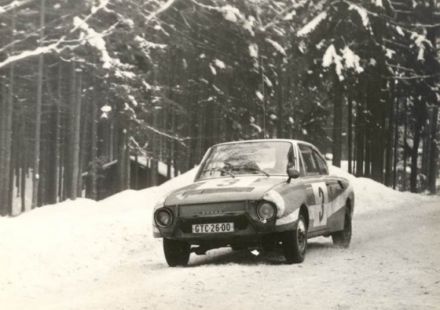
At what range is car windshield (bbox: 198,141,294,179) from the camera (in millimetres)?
10250

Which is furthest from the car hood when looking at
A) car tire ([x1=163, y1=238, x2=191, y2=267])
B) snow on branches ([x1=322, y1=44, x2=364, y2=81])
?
snow on branches ([x1=322, y1=44, x2=364, y2=81])

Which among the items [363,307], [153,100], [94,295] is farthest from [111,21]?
[363,307]

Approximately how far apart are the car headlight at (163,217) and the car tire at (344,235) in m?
3.50

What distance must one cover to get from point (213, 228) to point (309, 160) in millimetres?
2652

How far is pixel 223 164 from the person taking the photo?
1054cm

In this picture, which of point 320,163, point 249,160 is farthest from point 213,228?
point 320,163

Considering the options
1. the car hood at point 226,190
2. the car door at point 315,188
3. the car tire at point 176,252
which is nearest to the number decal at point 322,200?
the car door at point 315,188

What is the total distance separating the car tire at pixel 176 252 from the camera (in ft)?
31.8

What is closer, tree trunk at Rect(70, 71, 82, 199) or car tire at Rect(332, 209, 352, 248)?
car tire at Rect(332, 209, 352, 248)

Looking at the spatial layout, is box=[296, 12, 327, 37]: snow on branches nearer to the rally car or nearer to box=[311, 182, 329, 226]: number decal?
the rally car

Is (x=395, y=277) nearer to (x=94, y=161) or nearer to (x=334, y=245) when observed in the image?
(x=334, y=245)

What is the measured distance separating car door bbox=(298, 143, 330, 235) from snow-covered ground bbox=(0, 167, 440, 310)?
0.52 metres

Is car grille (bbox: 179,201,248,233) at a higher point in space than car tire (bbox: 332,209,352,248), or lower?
higher

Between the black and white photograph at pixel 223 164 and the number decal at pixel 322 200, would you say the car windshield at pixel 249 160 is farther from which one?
the number decal at pixel 322 200
